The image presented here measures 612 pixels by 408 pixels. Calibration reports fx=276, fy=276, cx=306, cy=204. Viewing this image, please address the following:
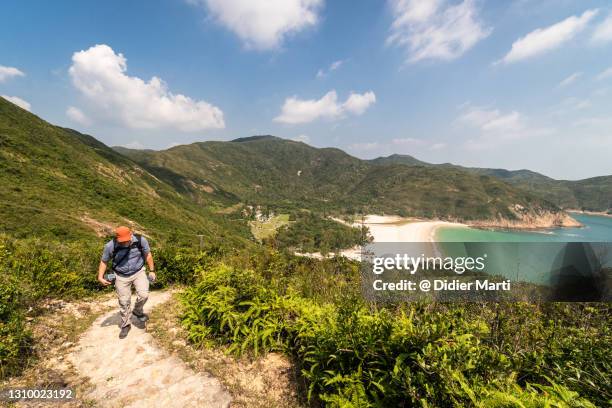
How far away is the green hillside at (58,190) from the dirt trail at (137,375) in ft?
123

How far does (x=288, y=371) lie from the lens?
4.24 meters

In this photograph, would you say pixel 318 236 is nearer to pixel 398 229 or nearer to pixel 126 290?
pixel 398 229

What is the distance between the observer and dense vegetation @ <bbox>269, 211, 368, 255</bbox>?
112562 mm

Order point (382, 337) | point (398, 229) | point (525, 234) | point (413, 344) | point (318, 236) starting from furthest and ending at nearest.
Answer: point (525, 234) < point (398, 229) < point (318, 236) < point (382, 337) < point (413, 344)

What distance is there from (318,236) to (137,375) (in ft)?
396

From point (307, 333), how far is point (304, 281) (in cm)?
259

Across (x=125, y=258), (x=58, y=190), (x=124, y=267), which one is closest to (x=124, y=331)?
(x=124, y=267)

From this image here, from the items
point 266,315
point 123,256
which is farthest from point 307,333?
point 123,256

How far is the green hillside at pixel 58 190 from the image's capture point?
118 ft

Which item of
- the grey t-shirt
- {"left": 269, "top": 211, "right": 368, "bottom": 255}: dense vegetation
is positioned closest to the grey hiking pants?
the grey t-shirt

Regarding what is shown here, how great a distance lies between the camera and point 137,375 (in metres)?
4.23

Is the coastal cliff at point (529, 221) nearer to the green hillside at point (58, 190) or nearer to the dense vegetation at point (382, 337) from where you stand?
the green hillside at point (58, 190)

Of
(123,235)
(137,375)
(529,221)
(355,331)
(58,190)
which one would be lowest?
(529,221)

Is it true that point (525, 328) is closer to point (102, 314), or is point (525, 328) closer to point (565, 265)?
point (565, 265)
